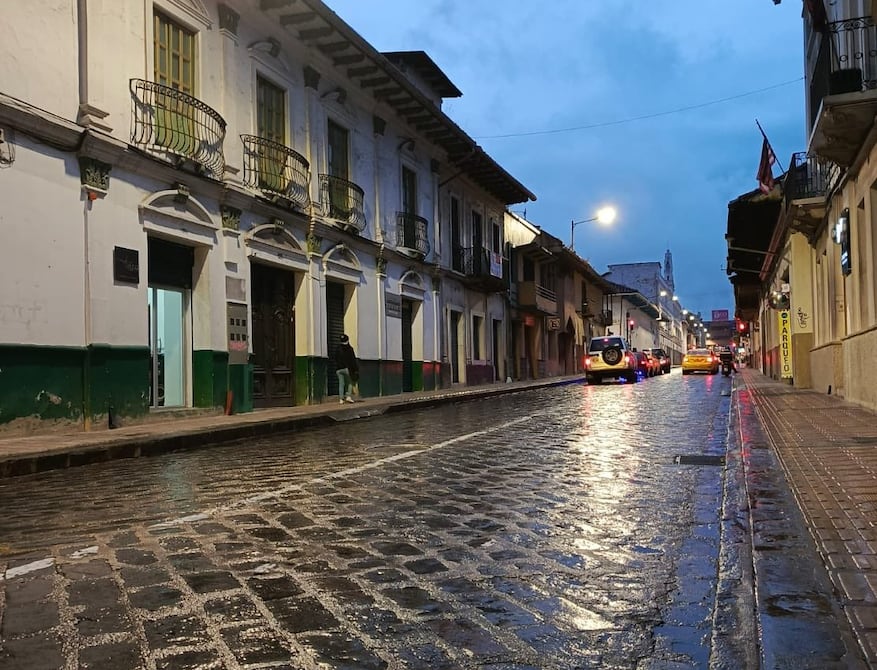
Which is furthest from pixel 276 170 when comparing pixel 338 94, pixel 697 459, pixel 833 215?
pixel 833 215

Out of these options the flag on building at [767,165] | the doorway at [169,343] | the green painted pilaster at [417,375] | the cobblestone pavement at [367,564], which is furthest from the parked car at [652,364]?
the cobblestone pavement at [367,564]

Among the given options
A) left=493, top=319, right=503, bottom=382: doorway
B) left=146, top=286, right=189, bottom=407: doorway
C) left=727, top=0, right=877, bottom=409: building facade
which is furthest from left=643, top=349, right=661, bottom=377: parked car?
left=146, top=286, right=189, bottom=407: doorway

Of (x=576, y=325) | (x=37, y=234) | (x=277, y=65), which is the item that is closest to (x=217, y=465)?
(x=37, y=234)

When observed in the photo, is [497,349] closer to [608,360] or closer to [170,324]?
[608,360]

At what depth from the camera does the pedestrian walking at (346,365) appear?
1845 centimetres

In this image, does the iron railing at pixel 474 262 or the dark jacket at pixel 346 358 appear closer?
the dark jacket at pixel 346 358

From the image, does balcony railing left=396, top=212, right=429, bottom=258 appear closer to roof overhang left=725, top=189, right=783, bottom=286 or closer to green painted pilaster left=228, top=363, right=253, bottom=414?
green painted pilaster left=228, top=363, right=253, bottom=414

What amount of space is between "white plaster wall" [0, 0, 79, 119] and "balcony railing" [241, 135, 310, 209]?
4453 mm

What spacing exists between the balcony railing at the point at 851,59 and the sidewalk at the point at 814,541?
17.1 ft

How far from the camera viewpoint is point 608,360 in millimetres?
31234

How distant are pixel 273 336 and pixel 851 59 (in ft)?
41.9

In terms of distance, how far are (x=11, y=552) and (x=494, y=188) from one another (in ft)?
95.5

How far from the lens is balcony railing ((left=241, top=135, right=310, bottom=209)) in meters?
16.1

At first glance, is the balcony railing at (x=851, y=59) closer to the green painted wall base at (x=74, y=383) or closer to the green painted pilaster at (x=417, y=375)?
the green painted wall base at (x=74, y=383)
